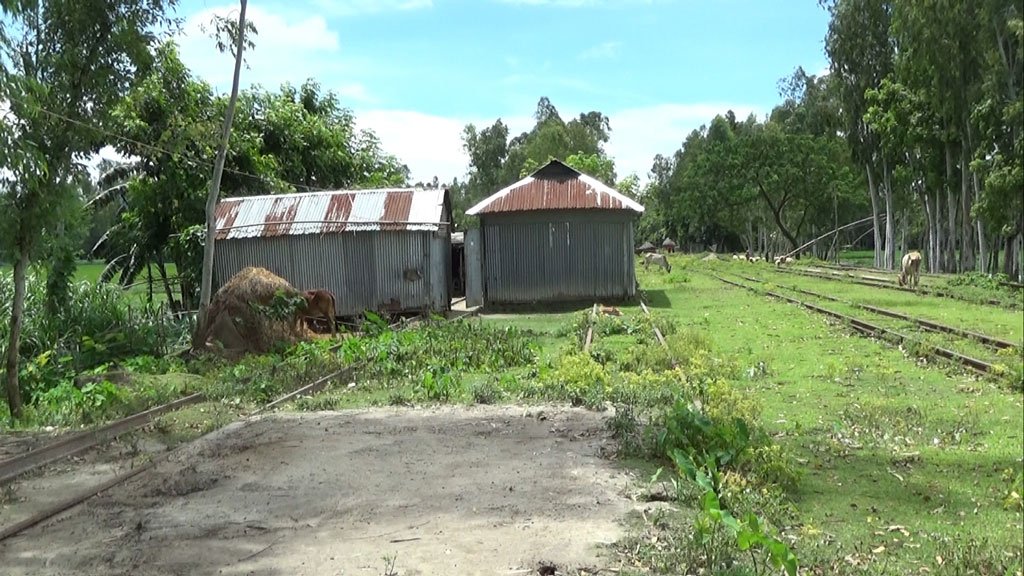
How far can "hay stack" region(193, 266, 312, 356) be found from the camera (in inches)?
570

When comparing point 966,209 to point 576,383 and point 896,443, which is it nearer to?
point 896,443

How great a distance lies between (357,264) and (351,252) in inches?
13.4

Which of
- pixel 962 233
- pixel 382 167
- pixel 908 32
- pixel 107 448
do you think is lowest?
pixel 107 448

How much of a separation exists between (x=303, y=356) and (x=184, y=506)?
276 inches

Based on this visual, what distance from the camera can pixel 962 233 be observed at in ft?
8.83

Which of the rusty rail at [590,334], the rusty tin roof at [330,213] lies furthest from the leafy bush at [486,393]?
the rusty tin roof at [330,213]

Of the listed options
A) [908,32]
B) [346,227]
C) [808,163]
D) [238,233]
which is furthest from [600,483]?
[808,163]

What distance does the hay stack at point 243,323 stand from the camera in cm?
1448

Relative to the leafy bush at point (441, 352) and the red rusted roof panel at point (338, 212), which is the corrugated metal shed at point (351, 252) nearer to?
the red rusted roof panel at point (338, 212)

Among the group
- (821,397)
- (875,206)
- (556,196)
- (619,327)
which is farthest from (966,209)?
(556,196)

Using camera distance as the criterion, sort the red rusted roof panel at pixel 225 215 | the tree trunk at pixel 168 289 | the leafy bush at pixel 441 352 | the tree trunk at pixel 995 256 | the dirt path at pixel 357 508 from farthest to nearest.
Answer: the tree trunk at pixel 168 289 → the red rusted roof panel at pixel 225 215 → the leafy bush at pixel 441 352 → the dirt path at pixel 357 508 → the tree trunk at pixel 995 256

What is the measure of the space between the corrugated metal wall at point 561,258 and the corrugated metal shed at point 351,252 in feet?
8.44

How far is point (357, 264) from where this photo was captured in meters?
20.9

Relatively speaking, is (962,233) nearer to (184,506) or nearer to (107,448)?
(184,506)
